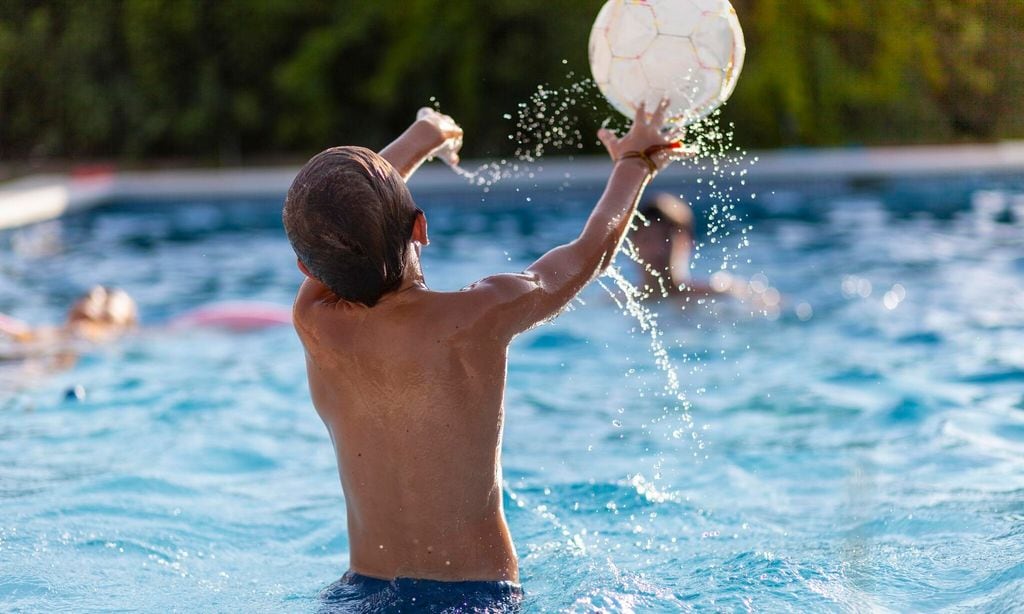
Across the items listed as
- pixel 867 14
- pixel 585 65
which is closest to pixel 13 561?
pixel 585 65

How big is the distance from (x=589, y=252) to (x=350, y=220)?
1.85 feet

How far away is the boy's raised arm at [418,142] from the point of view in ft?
9.72

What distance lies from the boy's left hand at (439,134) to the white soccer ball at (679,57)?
0.45 meters

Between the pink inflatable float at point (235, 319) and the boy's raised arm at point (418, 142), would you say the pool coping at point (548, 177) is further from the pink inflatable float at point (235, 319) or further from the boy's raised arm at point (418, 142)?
the boy's raised arm at point (418, 142)

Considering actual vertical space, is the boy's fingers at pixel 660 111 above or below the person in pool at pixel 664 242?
above

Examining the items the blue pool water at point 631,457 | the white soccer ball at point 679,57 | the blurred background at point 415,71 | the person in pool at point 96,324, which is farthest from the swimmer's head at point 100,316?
the blurred background at point 415,71

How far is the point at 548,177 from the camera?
12.2 metres

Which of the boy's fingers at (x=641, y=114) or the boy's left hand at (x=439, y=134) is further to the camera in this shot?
the boy's left hand at (x=439, y=134)

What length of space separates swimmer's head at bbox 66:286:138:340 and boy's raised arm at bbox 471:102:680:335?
4994 millimetres

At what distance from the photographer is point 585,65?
1396 cm

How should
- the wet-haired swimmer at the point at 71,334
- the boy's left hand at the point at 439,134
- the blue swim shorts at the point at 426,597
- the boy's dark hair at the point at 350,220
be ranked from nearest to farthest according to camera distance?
1. the boy's dark hair at the point at 350,220
2. the blue swim shorts at the point at 426,597
3. the boy's left hand at the point at 439,134
4. the wet-haired swimmer at the point at 71,334

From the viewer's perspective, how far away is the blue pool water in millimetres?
3408

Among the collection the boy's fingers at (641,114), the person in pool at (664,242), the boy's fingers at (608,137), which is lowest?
the person in pool at (664,242)

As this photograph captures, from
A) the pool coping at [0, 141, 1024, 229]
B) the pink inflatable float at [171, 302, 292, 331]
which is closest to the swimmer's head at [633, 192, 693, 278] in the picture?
the pink inflatable float at [171, 302, 292, 331]
